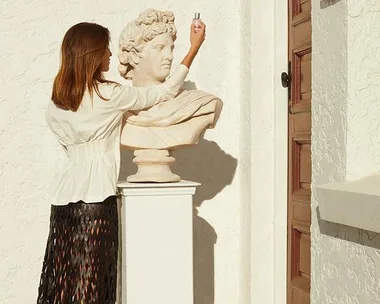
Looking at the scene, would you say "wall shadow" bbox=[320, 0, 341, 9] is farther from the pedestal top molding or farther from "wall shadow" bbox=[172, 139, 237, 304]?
"wall shadow" bbox=[172, 139, 237, 304]

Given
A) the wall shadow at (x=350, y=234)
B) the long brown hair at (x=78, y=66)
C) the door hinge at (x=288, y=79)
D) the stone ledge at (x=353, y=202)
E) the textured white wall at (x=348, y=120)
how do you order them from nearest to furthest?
the stone ledge at (x=353, y=202), the wall shadow at (x=350, y=234), the textured white wall at (x=348, y=120), the long brown hair at (x=78, y=66), the door hinge at (x=288, y=79)

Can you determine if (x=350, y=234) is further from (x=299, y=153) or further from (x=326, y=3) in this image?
(x=299, y=153)

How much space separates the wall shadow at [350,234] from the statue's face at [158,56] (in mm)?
1243

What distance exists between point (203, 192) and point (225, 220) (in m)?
0.26

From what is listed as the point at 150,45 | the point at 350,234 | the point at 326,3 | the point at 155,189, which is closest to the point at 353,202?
the point at 350,234

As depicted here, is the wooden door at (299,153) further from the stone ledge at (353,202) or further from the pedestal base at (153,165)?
the stone ledge at (353,202)

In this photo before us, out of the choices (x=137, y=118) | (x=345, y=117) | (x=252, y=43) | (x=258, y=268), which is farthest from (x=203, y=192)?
(x=345, y=117)

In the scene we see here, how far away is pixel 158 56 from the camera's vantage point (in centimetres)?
435

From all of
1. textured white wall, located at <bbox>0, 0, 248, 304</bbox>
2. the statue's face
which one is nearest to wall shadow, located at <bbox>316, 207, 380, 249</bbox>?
the statue's face

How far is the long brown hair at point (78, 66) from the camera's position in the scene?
13.3 ft

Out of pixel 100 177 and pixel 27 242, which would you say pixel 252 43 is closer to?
pixel 100 177

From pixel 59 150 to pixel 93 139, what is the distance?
1.42 m

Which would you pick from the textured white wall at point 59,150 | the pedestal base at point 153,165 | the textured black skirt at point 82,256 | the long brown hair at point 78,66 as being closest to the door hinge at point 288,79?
the textured white wall at point 59,150

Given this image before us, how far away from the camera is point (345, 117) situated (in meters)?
3.50
